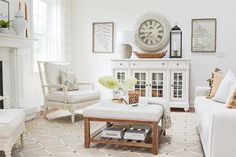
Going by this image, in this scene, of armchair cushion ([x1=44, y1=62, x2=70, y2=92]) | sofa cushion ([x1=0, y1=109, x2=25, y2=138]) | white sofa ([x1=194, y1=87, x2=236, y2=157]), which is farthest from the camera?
armchair cushion ([x1=44, y1=62, x2=70, y2=92])

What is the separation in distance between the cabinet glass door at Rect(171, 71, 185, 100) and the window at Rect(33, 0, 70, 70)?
2397 mm

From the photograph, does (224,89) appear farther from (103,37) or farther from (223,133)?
(103,37)

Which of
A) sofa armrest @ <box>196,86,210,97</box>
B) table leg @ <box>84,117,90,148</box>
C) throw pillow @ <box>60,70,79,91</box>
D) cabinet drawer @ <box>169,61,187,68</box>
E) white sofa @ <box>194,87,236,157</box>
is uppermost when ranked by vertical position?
cabinet drawer @ <box>169,61,187,68</box>

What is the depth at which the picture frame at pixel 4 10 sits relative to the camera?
4008 millimetres

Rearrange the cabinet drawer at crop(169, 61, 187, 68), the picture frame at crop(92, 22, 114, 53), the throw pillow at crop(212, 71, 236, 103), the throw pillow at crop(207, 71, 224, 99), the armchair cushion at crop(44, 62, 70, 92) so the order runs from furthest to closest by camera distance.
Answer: the picture frame at crop(92, 22, 114, 53), the cabinet drawer at crop(169, 61, 187, 68), the armchair cushion at crop(44, 62, 70, 92), the throw pillow at crop(207, 71, 224, 99), the throw pillow at crop(212, 71, 236, 103)

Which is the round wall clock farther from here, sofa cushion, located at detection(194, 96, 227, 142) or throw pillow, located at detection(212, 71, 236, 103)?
throw pillow, located at detection(212, 71, 236, 103)

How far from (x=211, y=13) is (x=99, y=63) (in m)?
2.57

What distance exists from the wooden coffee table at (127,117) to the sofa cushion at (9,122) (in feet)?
2.25

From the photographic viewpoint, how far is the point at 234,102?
2436 mm

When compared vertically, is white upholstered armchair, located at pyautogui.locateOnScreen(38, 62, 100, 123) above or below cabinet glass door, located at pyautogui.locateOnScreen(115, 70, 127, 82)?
below

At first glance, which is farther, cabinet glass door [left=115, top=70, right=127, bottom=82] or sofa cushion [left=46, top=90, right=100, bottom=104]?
cabinet glass door [left=115, top=70, right=127, bottom=82]

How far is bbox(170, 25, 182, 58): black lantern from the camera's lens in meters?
5.49

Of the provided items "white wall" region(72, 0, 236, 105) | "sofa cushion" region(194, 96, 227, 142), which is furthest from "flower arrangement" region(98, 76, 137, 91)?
"white wall" region(72, 0, 236, 105)

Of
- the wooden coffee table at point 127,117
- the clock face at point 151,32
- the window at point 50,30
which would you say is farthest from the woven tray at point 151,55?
the wooden coffee table at point 127,117
